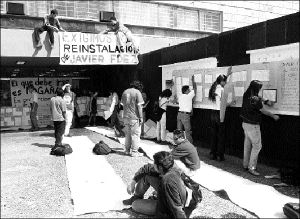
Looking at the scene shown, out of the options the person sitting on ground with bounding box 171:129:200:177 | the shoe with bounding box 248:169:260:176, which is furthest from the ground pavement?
the person sitting on ground with bounding box 171:129:200:177

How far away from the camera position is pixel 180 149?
5.01m

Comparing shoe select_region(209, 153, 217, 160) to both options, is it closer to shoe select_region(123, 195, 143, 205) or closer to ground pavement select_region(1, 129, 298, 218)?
ground pavement select_region(1, 129, 298, 218)

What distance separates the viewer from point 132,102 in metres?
7.69

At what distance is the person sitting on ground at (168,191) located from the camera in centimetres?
357

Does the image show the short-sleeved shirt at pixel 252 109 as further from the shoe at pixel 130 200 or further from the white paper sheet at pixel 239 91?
the shoe at pixel 130 200

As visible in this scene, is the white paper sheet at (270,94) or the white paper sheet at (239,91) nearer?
the white paper sheet at (270,94)

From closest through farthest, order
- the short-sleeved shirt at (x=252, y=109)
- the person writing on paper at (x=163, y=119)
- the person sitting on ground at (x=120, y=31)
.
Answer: the short-sleeved shirt at (x=252, y=109)
the person writing on paper at (x=163, y=119)
the person sitting on ground at (x=120, y=31)

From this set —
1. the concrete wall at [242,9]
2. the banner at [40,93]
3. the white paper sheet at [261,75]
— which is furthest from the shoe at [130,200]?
the concrete wall at [242,9]

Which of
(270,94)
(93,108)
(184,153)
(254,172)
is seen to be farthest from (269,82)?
(93,108)

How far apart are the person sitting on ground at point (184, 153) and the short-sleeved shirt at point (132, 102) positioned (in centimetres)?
274

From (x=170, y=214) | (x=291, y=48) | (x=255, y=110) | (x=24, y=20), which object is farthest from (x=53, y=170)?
(x=24, y=20)

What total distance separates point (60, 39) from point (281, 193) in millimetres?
8837

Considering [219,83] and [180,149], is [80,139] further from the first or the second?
[180,149]

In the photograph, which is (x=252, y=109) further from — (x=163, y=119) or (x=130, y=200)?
(x=163, y=119)
